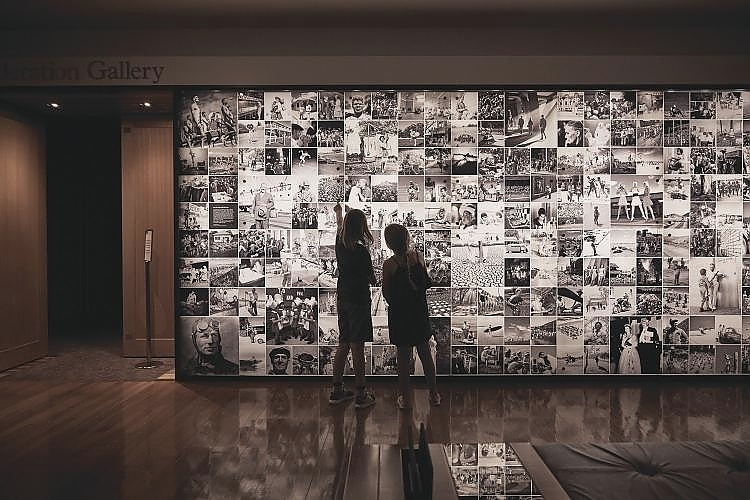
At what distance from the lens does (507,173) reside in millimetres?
6629

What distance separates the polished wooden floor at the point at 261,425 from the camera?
394 cm

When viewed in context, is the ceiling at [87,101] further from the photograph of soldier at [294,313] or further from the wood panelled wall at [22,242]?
the photograph of soldier at [294,313]

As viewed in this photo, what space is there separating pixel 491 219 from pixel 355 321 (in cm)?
195

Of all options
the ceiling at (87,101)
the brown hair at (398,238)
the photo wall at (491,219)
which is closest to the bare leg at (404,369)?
the brown hair at (398,238)

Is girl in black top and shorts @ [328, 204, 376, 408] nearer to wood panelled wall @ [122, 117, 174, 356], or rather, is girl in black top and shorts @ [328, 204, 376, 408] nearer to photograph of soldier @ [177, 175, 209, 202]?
photograph of soldier @ [177, 175, 209, 202]

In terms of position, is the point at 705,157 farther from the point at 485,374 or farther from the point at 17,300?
the point at 17,300

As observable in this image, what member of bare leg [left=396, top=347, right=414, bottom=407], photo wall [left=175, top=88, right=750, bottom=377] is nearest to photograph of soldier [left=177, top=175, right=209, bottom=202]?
photo wall [left=175, top=88, right=750, bottom=377]

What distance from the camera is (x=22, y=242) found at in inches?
302

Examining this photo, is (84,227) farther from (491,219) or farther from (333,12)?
(491,219)

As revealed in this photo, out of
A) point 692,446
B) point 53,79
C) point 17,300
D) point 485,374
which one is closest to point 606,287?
point 485,374

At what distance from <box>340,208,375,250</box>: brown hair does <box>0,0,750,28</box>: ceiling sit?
78.7 inches

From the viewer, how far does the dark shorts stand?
5559mm

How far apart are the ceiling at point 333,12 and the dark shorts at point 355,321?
2.74 m

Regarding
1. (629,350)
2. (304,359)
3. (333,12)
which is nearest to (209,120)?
(333,12)
